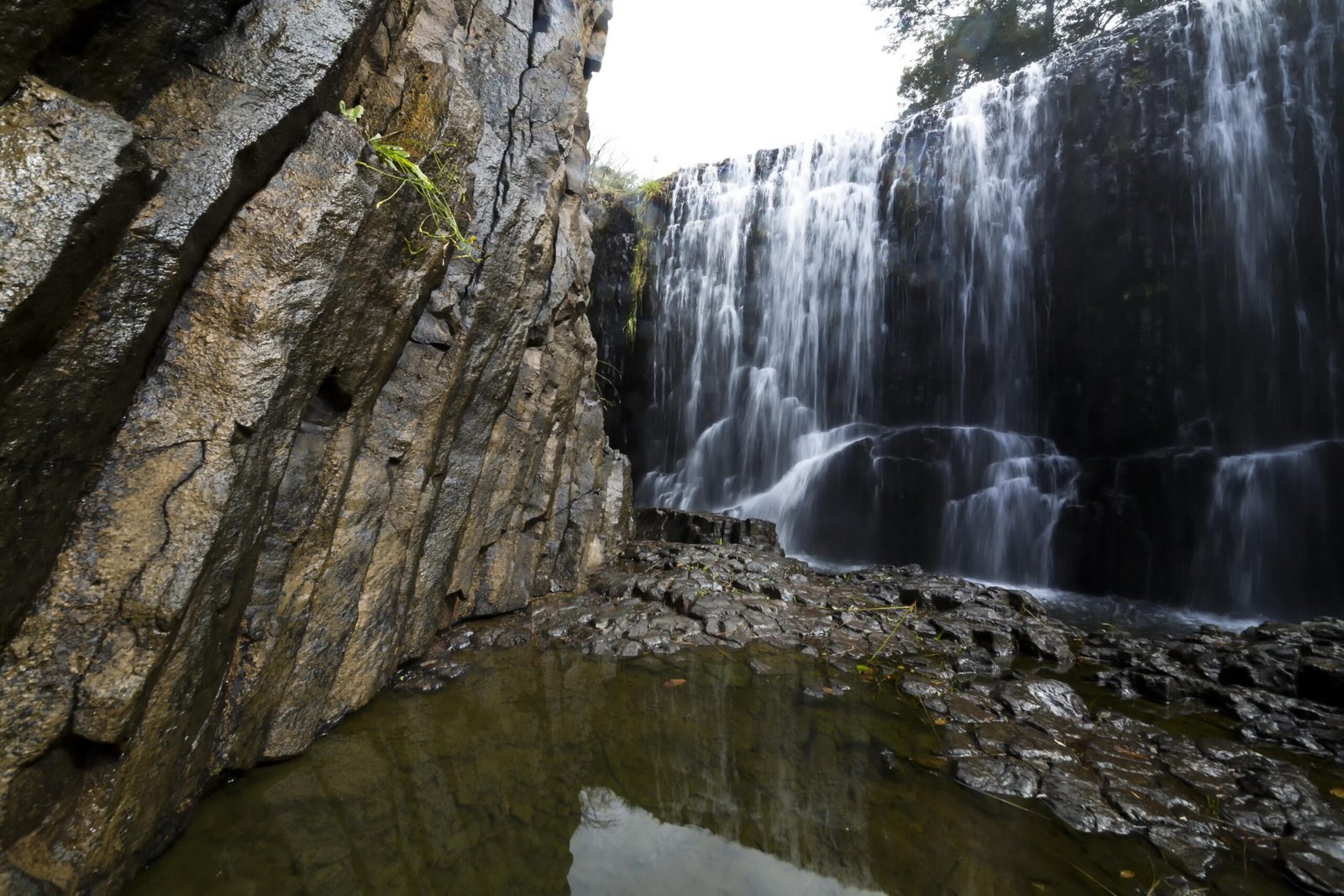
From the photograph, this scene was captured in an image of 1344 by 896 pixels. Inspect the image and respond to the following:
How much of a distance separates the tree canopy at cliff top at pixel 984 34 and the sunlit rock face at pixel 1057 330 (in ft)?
19.8

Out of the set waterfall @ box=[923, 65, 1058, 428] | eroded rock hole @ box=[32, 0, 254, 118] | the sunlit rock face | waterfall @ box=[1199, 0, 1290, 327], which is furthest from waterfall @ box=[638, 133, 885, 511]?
eroded rock hole @ box=[32, 0, 254, 118]

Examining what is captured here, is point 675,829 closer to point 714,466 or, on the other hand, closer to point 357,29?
point 357,29

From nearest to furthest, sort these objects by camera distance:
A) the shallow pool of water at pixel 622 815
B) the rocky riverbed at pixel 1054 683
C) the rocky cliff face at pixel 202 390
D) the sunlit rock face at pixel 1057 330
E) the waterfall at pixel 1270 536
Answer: the rocky cliff face at pixel 202 390
the shallow pool of water at pixel 622 815
the rocky riverbed at pixel 1054 683
the waterfall at pixel 1270 536
the sunlit rock face at pixel 1057 330

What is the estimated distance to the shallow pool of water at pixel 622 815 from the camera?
110 inches

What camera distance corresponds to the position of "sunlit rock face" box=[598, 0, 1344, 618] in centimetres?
1000

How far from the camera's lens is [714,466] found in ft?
48.1

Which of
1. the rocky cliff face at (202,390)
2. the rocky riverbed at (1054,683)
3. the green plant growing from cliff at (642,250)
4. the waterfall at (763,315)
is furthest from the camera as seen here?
the green plant growing from cliff at (642,250)

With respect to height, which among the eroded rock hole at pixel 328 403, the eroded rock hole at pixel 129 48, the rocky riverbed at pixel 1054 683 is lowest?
the rocky riverbed at pixel 1054 683

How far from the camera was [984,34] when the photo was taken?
1795cm

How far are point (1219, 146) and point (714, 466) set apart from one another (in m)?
10.7

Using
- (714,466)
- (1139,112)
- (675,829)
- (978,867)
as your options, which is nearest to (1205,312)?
(1139,112)

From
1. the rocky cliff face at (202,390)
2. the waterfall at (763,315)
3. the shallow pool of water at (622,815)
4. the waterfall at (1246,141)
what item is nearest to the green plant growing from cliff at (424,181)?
the rocky cliff face at (202,390)

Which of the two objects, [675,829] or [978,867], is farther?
[675,829]

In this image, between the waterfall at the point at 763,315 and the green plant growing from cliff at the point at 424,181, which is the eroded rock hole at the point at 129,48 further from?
the waterfall at the point at 763,315
